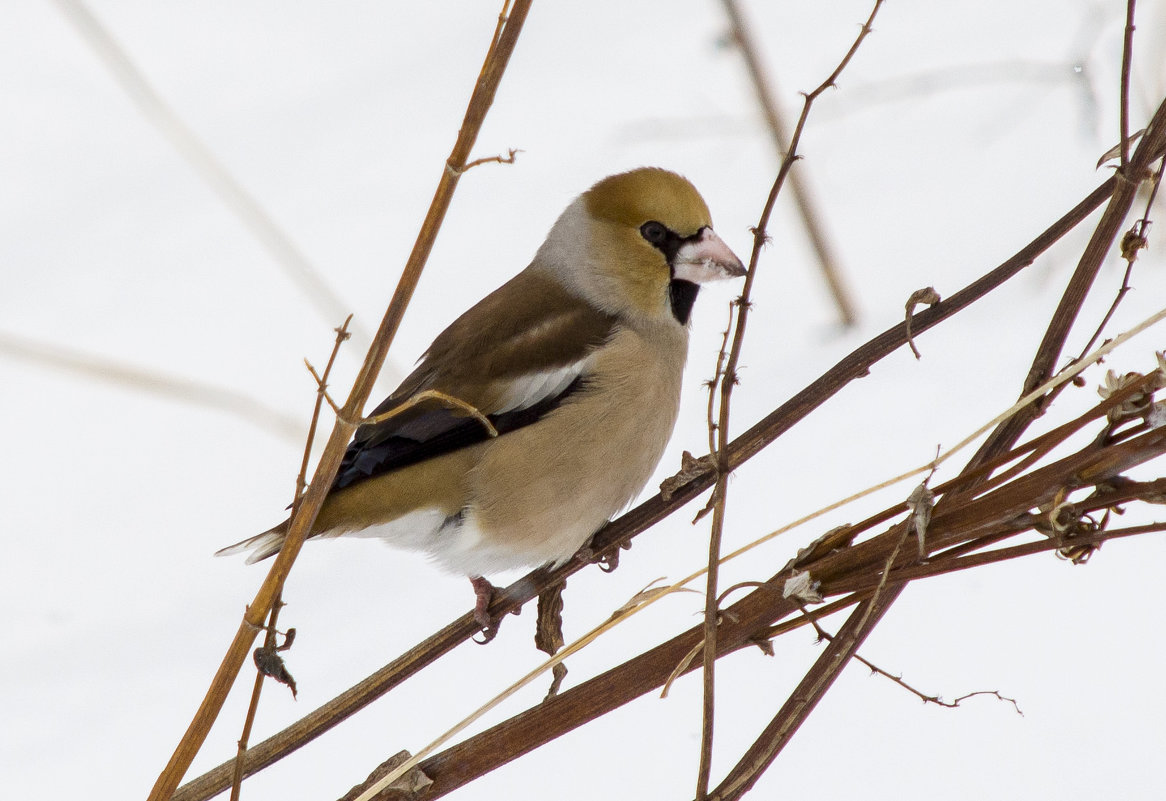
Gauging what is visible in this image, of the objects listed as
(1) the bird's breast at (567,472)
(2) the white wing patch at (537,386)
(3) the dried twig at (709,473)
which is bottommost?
(3) the dried twig at (709,473)

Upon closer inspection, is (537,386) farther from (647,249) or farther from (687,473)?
(687,473)

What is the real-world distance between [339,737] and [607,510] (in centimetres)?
85

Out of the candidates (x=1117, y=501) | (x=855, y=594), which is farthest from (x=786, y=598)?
(x=1117, y=501)

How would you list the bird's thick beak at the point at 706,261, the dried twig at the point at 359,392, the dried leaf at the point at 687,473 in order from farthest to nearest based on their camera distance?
the bird's thick beak at the point at 706,261
the dried leaf at the point at 687,473
the dried twig at the point at 359,392

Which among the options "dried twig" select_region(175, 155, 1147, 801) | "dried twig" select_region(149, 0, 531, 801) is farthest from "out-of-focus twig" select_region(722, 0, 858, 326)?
"dried twig" select_region(149, 0, 531, 801)

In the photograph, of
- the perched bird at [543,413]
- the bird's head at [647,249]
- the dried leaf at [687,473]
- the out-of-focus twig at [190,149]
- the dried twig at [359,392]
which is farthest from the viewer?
the out-of-focus twig at [190,149]

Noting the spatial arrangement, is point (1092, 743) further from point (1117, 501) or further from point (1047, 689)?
point (1117, 501)

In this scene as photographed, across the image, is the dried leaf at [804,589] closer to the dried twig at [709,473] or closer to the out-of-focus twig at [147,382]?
the dried twig at [709,473]

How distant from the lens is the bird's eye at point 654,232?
2.66 m

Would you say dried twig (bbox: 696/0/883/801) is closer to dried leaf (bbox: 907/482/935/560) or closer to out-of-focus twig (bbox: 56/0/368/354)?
dried leaf (bbox: 907/482/935/560)

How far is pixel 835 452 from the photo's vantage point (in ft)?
9.43

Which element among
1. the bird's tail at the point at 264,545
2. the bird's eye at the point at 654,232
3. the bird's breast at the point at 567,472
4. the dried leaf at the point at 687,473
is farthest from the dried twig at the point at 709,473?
the bird's eye at the point at 654,232

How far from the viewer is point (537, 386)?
7.80 feet

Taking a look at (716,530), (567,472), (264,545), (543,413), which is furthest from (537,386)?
(716,530)
